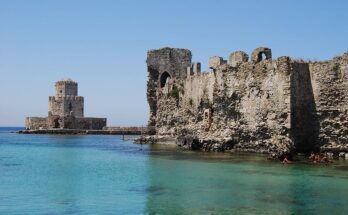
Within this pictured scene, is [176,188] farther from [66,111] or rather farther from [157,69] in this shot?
[66,111]

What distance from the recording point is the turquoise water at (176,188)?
533 inches

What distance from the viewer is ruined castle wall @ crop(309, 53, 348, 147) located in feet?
87.6

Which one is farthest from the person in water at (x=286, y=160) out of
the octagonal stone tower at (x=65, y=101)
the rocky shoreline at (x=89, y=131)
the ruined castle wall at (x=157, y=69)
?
the octagonal stone tower at (x=65, y=101)

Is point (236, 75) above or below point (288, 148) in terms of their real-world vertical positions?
above

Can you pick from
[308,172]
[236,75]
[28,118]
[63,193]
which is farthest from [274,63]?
[28,118]

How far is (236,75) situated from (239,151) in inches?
171

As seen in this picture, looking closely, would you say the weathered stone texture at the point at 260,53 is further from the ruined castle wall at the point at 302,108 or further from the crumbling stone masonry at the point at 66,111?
the crumbling stone masonry at the point at 66,111

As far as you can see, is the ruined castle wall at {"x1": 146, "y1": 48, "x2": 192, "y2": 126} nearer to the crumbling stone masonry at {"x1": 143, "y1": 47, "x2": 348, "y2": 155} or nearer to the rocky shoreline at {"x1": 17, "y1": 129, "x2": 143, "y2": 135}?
the crumbling stone masonry at {"x1": 143, "y1": 47, "x2": 348, "y2": 155}

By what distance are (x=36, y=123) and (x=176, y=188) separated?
69.5 m

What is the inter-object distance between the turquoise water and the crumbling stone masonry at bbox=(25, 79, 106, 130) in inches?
2132

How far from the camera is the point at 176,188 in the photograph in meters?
16.7

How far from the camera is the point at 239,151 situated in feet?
102

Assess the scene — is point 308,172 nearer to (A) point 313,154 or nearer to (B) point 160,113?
(A) point 313,154

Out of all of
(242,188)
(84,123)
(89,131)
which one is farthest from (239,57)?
(84,123)
